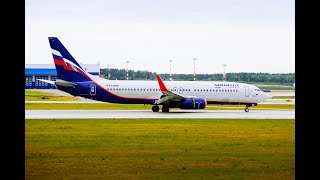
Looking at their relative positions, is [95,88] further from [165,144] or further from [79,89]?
[165,144]

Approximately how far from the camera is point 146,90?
130 ft

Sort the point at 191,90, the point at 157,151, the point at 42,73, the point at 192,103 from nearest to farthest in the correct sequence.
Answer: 1. the point at 157,151
2. the point at 192,103
3. the point at 191,90
4. the point at 42,73

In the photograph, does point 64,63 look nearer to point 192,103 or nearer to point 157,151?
point 192,103

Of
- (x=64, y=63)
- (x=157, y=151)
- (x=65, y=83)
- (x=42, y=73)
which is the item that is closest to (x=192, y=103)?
(x=65, y=83)

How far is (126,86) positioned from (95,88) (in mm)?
2335

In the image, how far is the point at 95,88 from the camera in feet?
126

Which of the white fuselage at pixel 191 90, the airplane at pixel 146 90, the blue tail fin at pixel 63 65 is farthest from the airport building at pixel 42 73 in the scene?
the blue tail fin at pixel 63 65

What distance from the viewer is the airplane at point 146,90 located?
37594 millimetres

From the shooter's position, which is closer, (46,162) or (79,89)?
(46,162)

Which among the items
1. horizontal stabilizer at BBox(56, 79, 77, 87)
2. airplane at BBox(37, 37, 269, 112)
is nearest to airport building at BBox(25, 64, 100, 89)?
airplane at BBox(37, 37, 269, 112)

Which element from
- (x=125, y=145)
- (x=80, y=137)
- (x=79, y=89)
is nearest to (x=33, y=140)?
(x=80, y=137)

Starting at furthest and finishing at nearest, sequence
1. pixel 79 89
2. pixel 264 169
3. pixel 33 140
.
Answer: pixel 79 89 < pixel 33 140 < pixel 264 169

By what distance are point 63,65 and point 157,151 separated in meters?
22.9
